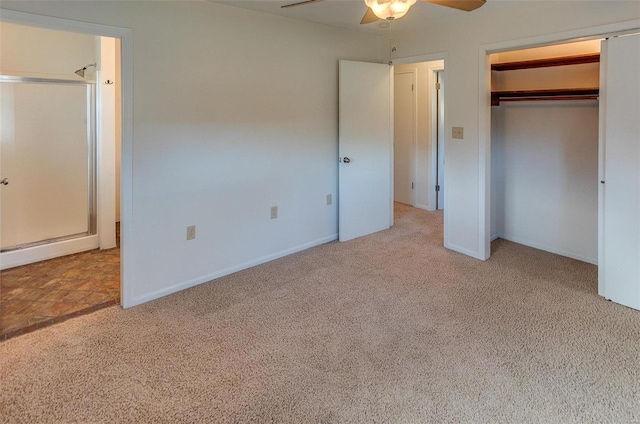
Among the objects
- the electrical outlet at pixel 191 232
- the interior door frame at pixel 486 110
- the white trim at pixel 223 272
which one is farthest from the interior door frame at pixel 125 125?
the interior door frame at pixel 486 110

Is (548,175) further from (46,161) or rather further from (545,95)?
(46,161)

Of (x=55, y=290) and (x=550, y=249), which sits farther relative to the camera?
(x=550, y=249)

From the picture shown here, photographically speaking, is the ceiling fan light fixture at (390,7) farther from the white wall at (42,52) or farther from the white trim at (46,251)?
the white trim at (46,251)

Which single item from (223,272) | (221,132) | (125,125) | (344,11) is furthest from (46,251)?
→ (344,11)

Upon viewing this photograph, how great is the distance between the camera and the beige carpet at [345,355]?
5.84 feet

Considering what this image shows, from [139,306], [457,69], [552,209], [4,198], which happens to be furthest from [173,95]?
[552,209]

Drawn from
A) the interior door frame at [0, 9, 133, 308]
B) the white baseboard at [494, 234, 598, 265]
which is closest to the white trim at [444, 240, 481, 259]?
the white baseboard at [494, 234, 598, 265]

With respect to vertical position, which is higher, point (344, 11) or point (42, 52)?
point (344, 11)

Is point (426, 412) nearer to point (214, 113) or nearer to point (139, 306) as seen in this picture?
point (139, 306)

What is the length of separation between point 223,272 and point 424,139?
3764 mm

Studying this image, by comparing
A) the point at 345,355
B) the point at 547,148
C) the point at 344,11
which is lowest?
the point at 345,355

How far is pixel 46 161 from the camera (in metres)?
3.88

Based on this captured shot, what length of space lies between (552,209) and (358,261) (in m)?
1.99

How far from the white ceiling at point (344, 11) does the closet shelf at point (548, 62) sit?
64cm
